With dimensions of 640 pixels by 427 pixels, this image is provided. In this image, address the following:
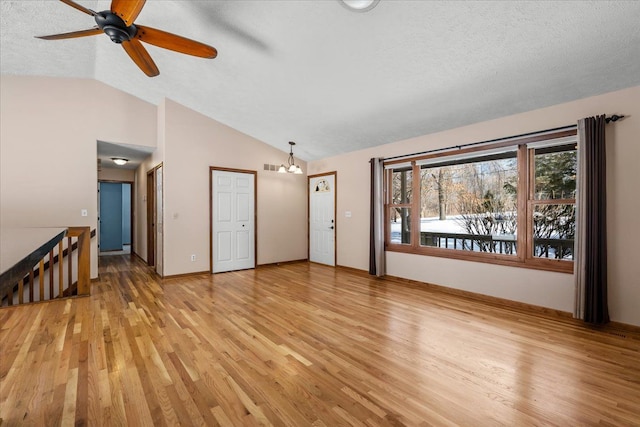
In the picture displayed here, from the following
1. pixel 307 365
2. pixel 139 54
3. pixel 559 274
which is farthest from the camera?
pixel 559 274

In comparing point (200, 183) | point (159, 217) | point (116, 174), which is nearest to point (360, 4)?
point (200, 183)

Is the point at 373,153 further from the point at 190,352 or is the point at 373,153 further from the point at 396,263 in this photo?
the point at 190,352

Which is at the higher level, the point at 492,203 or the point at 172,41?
the point at 172,41

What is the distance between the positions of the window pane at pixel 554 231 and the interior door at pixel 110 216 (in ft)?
34.1

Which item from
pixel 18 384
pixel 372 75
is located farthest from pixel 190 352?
pixel 372 75

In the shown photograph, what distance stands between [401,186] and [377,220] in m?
0.77

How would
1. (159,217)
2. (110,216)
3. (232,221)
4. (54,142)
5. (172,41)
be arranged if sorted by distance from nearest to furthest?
1. (172,41)
2. (54,142)
3. (159,217)
4. (232,221)
5. (110,216)

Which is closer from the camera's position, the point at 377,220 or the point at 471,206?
the point at 471,206

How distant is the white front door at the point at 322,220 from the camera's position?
21.2ft

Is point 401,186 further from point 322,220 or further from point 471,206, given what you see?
point 322,220

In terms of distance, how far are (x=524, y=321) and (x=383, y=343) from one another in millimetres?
1807

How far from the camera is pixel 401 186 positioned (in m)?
5.30

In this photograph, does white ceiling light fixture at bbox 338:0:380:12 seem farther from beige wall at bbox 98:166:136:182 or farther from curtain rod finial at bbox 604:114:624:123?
beige wall at bbox 98:166:136:182

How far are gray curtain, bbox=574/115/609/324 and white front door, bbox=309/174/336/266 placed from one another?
4123mm
